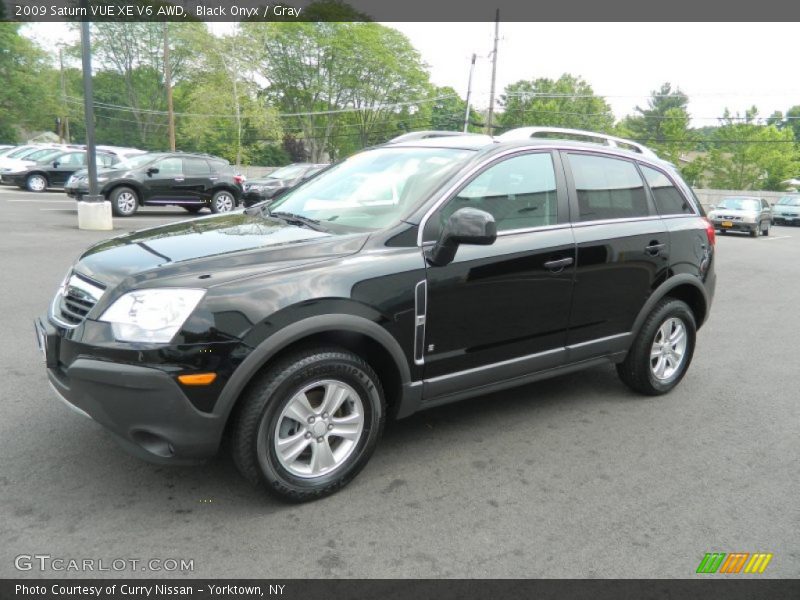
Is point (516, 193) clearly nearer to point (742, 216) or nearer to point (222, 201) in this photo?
point (222, 201)

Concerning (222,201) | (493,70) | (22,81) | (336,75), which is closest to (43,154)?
(222,201)

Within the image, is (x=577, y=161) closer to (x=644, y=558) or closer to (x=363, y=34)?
(x=644, y=558)

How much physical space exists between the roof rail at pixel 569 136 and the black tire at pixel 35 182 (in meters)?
22.9

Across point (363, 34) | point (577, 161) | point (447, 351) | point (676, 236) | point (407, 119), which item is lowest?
point (447, 351)

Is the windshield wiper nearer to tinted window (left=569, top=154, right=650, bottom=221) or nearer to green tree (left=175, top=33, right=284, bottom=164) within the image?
tinted window (left=569, top=154, right=650, bottom=221)

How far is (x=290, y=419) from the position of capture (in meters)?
3.06

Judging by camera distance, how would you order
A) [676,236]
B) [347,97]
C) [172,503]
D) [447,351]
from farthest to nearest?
[347,97]
[676,236]
[447,351]
[172,503]

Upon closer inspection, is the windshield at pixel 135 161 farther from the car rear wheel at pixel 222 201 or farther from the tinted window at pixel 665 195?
the tinted window at pixel 665 195

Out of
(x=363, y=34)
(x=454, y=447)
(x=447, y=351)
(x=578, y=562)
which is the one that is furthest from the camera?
(x=363, y=34)

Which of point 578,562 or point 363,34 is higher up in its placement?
point 363,34

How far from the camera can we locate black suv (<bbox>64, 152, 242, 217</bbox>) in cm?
1595

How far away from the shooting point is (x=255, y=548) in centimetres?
276

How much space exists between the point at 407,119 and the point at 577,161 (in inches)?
2342

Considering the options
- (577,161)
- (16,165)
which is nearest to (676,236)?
(577,161)
